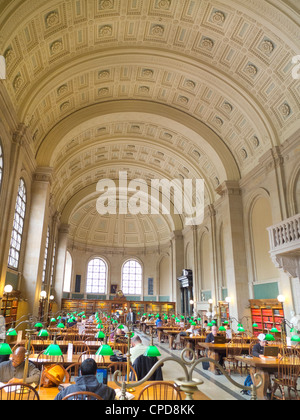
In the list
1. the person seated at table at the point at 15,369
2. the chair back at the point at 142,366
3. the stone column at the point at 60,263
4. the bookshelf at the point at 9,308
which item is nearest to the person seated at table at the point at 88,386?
the person seated at table at the point at 15,369

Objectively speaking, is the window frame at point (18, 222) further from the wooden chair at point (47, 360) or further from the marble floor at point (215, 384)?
the marble floor at point (215, 384)

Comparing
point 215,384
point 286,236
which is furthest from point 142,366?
point 286,236

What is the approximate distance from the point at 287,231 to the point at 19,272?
1165cm

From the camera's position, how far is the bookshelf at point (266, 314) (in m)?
12.9

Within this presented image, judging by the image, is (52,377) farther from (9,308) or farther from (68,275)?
(68,275)

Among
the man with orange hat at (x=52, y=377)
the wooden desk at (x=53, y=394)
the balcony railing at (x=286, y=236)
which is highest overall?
the balcony railing at (x=286, y=236)

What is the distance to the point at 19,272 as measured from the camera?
13523 mm

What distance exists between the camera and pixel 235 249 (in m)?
16.2

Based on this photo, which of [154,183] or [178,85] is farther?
[154,183]

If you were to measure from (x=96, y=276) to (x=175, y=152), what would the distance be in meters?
18.5

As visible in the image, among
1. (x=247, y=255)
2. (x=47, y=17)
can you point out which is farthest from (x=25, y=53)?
(x=247, y=255)

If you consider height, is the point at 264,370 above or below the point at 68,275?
below

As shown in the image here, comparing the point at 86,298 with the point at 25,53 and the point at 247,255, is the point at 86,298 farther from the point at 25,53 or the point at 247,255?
the point at 25,53

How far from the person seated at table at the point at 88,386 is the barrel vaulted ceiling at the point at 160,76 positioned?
408 inches
